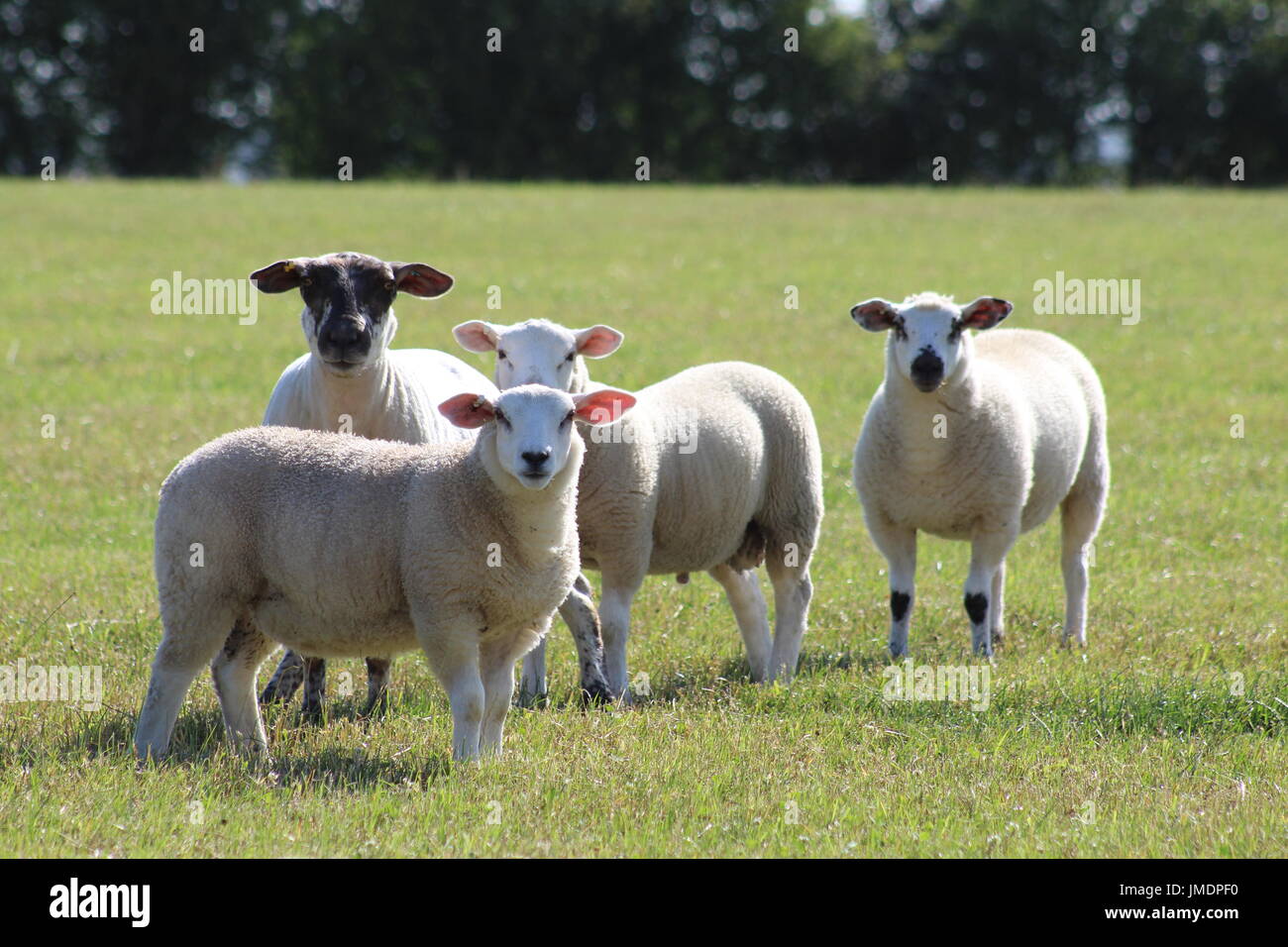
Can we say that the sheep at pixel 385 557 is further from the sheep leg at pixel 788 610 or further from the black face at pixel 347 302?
the sheep leg at pixel 788 610

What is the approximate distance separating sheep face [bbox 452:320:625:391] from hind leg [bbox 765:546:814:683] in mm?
1586

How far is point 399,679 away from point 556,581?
1856 mm

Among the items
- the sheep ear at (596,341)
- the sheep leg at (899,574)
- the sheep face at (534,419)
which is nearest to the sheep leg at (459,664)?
the sheep face at (534,419)

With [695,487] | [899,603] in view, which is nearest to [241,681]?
[695,487]

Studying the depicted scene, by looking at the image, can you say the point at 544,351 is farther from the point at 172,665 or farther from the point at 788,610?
the point at 172,665

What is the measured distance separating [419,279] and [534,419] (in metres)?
2.00

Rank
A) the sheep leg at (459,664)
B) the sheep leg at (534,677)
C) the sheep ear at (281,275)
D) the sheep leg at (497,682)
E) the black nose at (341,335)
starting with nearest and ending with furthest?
the sheep leg at (459,664), the sheep leg at (497,682), the black nose at (341,335), the sheep ear at (281,275), the sheep leg at (534,677)

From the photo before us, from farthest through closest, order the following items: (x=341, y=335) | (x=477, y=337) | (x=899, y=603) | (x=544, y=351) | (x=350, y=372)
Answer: (x=899, y=603)
(x=477, y=337)
(x=544, y=351)
(x=350, y=372)
(x=341, y=335)

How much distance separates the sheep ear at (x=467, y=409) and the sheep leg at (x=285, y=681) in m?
2.01

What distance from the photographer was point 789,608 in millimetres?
8195

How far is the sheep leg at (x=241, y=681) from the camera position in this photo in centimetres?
625
